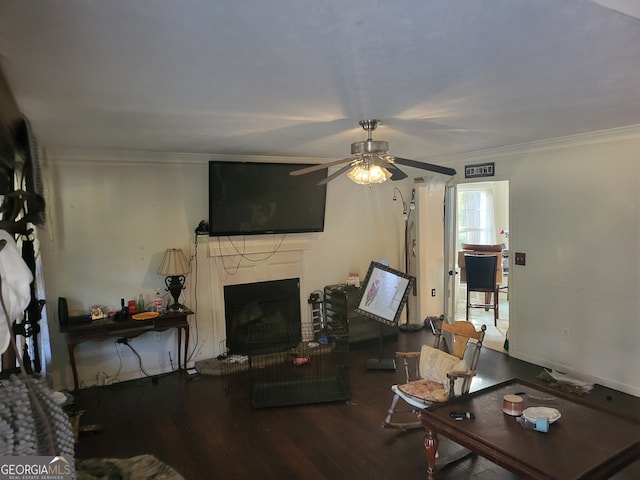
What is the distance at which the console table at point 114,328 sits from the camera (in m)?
3.77

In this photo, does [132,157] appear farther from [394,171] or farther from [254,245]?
[394,171]

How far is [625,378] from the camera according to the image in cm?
383

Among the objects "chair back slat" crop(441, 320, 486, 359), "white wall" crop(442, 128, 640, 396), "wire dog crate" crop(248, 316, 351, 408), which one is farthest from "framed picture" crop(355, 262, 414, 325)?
"white wall" crop(442, 128, 640, 396)

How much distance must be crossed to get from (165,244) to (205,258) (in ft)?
1.52

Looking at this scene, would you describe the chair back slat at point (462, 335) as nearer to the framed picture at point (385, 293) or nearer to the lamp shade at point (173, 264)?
the framed picture at point (385, 293)

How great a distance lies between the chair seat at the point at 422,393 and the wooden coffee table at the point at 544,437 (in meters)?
0.24

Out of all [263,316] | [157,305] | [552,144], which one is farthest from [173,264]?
[552,144]

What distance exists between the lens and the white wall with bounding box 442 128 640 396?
12.3 ft

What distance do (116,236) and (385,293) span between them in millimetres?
2896

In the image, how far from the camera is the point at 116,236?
4281 millimetres

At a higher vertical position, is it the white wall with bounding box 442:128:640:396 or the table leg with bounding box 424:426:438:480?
the white wall with bounding box 442:128:640:396

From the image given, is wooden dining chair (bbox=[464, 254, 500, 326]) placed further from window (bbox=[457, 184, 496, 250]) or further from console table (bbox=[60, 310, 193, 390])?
console table (bbox=[60, 310, 193, 390])

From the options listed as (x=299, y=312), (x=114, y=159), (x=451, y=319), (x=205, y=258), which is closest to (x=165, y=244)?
(x=205, y=258)

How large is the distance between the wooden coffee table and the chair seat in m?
0.24
